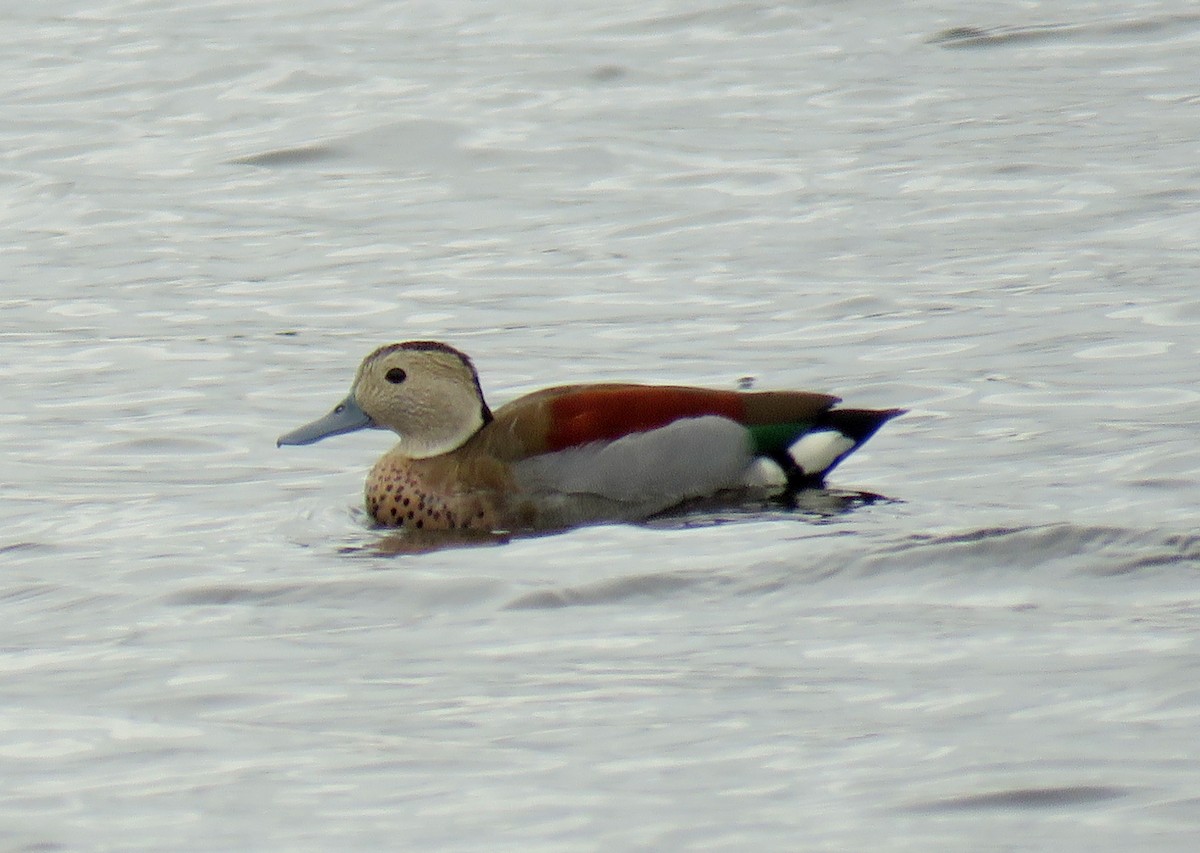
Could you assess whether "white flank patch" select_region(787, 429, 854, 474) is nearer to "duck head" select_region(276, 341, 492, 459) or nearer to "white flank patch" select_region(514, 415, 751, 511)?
"white flank patch" select_region(514, 415, 751, 511)

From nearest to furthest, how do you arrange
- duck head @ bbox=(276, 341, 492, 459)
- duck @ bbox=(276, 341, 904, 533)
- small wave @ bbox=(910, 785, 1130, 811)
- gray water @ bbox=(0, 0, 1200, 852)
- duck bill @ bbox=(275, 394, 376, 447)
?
small wave @ bbox=(910, 785, 1130, 811) → gray water @ bbox=(0, 0, 1200, 852) → duck @ bbox=(276, 341, 904, 533) → duck head @ bbox=(276, 341, 492, 459) → duck bill @ bbox=(275, 394, 376, 447)

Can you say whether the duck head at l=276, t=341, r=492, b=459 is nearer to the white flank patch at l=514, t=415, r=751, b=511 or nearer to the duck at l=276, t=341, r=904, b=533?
the duck at l=276, t=341, r=904, b=533

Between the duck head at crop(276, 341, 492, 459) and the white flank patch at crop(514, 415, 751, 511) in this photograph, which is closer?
the white flank patch at crop(514, 415, 751, 511)

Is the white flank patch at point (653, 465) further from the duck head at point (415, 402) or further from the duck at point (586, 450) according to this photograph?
the duck head at point (415, 402)

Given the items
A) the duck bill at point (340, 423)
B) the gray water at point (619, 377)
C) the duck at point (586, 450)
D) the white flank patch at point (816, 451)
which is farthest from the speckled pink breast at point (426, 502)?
the white flank patch at point (816, 451)

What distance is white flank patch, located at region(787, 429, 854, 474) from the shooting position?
8672 millimetres

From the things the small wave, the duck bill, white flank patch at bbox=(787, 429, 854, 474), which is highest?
the duck bill

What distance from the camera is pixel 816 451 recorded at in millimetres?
8688

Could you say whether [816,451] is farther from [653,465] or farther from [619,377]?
[619,377]

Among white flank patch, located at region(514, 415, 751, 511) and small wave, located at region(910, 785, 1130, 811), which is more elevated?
small wave, located at region(910, 785, 1130, 811)

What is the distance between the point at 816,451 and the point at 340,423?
1.68 meters

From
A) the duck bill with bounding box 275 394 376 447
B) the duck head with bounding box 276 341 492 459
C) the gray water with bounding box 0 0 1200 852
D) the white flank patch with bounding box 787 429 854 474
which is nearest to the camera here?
the gray water with bounding box 0 0 1200 852

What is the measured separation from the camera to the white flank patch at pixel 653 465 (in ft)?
27.7

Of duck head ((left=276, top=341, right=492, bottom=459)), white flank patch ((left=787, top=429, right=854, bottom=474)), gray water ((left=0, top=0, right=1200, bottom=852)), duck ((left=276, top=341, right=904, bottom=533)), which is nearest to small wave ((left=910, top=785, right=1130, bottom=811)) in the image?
gray water ((left=0, top=0, right=1200, bottom=852))
